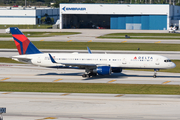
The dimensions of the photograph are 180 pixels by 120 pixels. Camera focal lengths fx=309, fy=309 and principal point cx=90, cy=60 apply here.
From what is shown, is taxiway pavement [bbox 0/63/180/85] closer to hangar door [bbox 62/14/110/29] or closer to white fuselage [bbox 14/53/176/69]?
white fuselage [bbox 14/53/176/69]

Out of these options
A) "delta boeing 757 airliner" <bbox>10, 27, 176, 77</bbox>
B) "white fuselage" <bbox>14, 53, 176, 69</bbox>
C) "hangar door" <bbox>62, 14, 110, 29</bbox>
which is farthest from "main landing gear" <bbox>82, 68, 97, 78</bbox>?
"hangar door" <bbox>62, 14, 110, 29</bbox>

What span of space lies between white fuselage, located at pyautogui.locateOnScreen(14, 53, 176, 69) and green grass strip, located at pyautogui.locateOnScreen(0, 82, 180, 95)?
579 cm

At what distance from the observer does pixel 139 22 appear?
141 meters

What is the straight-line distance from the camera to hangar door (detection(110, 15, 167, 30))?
137125 millimetres

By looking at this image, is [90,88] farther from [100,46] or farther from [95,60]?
[100,46]

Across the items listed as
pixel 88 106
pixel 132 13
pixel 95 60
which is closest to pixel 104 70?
pixel 95 60

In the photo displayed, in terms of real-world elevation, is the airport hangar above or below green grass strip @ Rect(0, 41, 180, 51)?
above

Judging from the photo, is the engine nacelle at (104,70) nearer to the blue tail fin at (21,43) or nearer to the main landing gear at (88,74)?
the main landing gear at (88,74)

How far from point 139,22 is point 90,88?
104m

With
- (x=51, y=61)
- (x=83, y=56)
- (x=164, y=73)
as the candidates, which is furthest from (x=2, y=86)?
(x=164, y=73)

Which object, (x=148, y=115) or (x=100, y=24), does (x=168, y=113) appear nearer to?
(x=148, y=115)

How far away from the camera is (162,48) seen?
8269 centimetres

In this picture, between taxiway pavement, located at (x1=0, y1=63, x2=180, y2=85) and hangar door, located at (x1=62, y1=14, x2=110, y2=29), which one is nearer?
taxiway pavement, located at (x1=0, y1=63, x2=180, y2=85)

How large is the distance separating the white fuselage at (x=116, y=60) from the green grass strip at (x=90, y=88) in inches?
228
